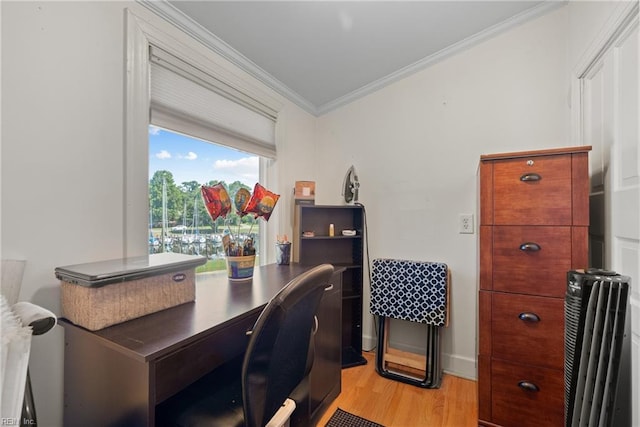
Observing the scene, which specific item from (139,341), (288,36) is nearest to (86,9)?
(288,36)

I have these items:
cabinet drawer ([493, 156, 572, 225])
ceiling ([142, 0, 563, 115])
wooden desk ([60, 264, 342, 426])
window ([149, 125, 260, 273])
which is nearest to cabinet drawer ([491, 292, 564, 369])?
cabinet drawer ([493, 156, 572, 225])

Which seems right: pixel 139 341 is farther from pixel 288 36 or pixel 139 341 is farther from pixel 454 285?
pixel 454 285

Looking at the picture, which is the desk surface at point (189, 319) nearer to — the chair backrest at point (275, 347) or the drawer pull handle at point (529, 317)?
the chair backrest at point (275, 347)

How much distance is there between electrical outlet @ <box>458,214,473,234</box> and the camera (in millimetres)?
2072

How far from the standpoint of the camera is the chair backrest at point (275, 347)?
77 cm

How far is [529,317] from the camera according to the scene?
1.45 meters

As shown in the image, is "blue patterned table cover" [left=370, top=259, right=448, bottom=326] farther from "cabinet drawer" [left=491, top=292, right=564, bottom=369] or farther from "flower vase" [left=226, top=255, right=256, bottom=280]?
"flower vase" [left=226, top=255, right=256, bottom=280]

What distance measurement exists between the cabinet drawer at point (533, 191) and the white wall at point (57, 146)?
6.32 feet

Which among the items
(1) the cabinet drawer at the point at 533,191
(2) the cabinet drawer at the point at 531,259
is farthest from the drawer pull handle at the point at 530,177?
(2) the cabinet drawer at the point at 531,259

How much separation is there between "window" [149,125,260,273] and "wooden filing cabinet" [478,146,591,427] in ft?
4.97

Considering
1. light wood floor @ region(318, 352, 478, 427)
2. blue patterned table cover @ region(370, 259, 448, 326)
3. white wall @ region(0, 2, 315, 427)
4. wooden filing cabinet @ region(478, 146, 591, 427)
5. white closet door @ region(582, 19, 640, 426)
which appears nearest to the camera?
white wall @ region(0, 2, 315, 427)

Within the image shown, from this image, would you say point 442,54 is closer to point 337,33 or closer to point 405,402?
point 337,33

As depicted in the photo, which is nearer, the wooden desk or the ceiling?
the wooden desk

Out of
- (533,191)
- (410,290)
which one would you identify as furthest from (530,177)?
(410,290)
